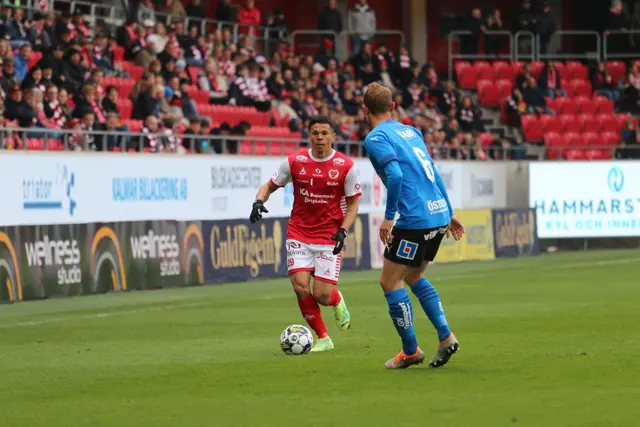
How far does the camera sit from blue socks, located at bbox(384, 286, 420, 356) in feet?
37.5

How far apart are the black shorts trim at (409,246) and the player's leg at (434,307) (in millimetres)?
53

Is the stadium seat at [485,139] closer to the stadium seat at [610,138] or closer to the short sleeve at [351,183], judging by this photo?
the stadium seat at [610,138]

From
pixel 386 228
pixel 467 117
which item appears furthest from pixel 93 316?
pixel 467 117

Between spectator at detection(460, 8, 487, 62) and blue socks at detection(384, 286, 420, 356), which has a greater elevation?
spectator at detection(460, 8, 487, 62)

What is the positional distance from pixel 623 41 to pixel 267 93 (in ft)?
61.3

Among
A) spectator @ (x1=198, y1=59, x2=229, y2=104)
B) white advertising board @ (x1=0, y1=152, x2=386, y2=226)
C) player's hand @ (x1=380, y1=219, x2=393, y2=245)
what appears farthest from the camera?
spectator @ (x1=198, y1=59, x2=229, y2=104)

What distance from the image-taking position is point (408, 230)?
11461mm

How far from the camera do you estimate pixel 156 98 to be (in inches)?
1105

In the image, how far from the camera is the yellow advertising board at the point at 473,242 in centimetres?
3384

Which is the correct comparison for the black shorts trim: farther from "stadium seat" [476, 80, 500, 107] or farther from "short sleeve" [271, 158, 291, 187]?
"stadium seat" [476, 80, 500, 107]

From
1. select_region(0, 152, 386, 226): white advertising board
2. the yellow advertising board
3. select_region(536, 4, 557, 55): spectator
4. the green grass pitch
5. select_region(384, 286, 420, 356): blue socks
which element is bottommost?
the yellow advertising board

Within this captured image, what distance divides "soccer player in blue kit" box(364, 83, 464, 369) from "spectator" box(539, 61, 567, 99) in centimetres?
3346

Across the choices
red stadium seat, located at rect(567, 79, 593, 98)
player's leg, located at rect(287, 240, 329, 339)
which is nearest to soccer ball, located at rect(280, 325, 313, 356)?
player's leg, located at rect(287, 240, 329, 339)

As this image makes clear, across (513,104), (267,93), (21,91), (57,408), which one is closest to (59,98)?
(21,91)
